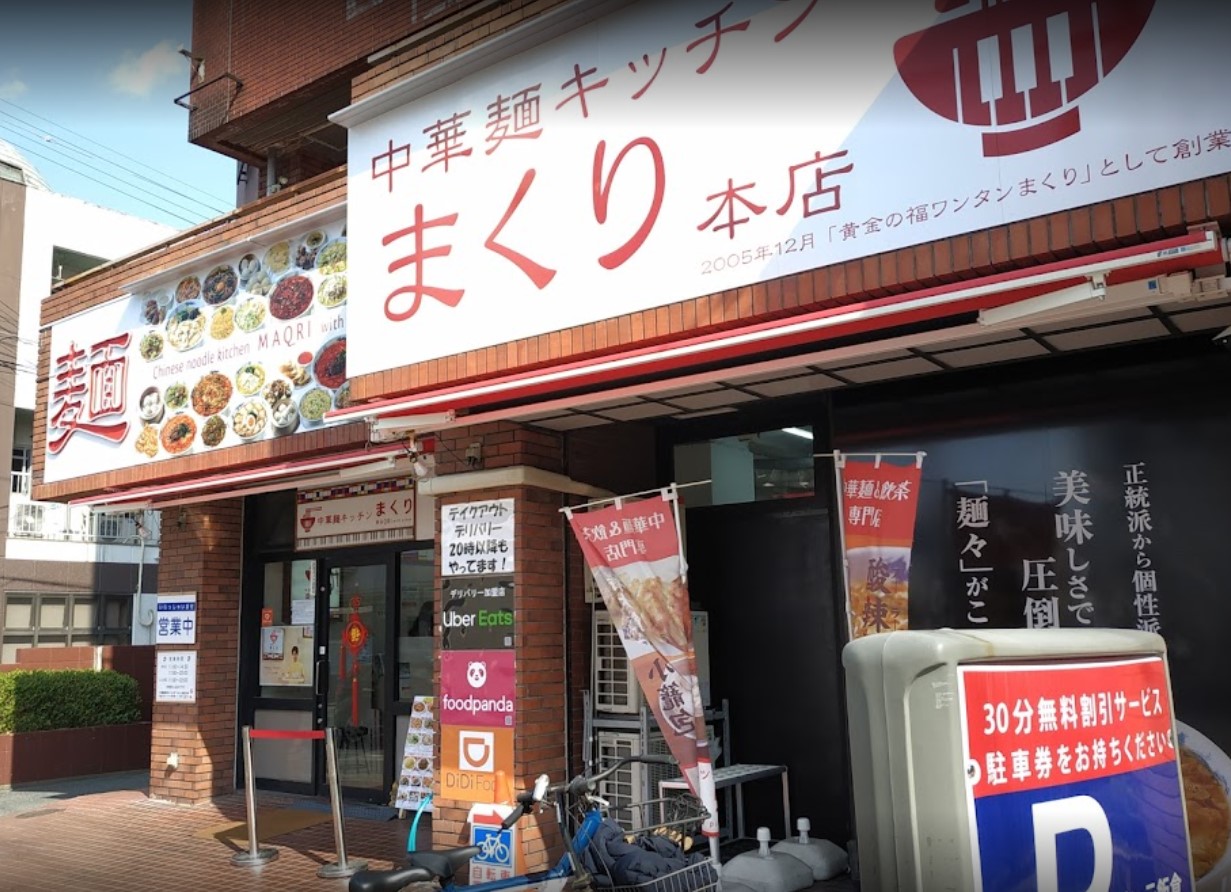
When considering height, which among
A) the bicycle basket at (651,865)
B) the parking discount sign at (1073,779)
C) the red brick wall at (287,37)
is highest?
the red brick wall at (287,37)

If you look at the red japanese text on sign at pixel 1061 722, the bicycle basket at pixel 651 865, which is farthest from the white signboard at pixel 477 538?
the red japanese text on sign at pixel 1061 722

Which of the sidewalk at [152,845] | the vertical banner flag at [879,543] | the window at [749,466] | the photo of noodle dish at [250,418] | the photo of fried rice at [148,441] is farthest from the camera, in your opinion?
the photo of fried rice at [148,441]

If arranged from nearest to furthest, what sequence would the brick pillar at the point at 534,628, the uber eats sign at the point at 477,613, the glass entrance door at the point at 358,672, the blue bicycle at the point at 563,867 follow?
A: the blue bicycle at the point at 563,867 → the brick pillar at the point at 534,628 → the uber eats sign at the point at 477,613 → the glass entrance door at the point at 358,672

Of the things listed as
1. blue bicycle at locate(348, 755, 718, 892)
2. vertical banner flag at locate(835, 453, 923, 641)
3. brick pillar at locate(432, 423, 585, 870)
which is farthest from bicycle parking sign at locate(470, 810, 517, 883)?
vertical banner flag at locate(835, 453, 923, 641)

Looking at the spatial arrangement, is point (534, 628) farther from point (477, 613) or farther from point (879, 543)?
point (879, 543)

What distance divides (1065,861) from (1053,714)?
409 millimetres

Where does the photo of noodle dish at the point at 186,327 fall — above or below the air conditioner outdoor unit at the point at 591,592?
above

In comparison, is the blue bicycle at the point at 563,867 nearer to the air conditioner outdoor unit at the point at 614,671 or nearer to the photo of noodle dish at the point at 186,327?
the air conditioner outdoor unit at the point at 614,671

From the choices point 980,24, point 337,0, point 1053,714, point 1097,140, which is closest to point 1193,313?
point 1097,140

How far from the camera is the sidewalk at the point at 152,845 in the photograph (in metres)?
7.78

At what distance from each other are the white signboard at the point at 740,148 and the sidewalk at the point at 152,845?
3992 millimetres

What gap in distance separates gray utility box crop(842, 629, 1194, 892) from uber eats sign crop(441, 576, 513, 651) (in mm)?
4814

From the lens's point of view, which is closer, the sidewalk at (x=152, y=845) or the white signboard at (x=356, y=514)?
the sidewalk at (x=152, y=845)

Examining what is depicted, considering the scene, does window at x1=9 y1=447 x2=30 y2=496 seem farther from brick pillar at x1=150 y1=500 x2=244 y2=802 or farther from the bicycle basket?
the bicycle basket
